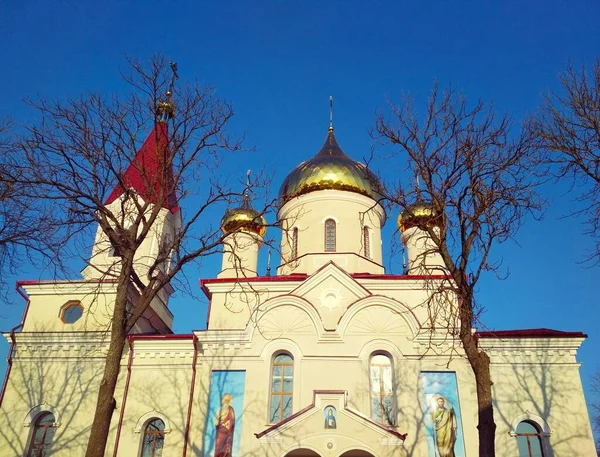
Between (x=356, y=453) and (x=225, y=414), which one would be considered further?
(x=225, y=414)

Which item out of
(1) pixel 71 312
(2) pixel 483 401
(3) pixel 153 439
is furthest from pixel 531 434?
(1) pixel 71 312

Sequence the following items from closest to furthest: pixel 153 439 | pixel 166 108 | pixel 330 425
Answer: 1. pixel 166 108
2. pixel 330 425
3. pixel 153 439

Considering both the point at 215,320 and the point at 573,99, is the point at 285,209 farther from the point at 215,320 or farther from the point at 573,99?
the point at 573,99

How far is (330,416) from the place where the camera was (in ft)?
40.4

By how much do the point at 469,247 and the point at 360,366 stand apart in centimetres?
576

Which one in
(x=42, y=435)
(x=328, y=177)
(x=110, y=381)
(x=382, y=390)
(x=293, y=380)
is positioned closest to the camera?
(x=110, y=381)

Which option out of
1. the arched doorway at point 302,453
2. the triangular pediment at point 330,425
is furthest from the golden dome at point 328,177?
the arched doorway at point 302,453

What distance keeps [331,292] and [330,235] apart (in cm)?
368

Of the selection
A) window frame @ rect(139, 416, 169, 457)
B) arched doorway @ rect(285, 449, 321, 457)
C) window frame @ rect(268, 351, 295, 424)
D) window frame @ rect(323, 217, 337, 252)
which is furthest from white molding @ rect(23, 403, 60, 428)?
window frame @ rect(323, 217, 337, 252)

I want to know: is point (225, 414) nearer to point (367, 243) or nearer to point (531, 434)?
point (531, 434)

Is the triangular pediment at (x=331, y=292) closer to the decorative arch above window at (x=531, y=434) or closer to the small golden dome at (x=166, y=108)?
the decorative arch above window at (x=531, y=434)

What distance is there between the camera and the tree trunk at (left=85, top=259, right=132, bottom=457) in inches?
305

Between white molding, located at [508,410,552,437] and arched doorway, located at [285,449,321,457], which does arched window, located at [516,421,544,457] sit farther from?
arched doorway, located at [285,449,321,457]

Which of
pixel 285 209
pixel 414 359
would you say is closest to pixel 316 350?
pixel 414 359
